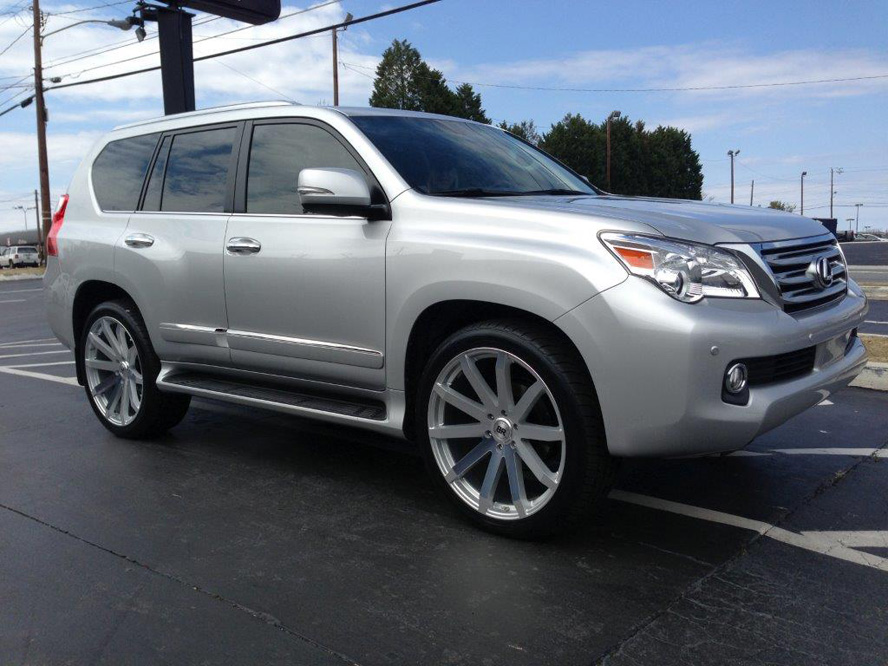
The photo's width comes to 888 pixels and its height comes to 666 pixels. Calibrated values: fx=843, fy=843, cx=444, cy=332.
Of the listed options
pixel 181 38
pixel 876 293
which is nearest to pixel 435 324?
pixel 181 38

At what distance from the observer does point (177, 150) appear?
16.6 ft

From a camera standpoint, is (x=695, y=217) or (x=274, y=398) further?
(x=274, y=398)

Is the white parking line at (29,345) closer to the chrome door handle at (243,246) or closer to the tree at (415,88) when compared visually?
the chrome door handle at (243,246)

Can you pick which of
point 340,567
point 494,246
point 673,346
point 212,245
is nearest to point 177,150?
point 212,245

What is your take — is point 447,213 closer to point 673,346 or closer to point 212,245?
point 673,346

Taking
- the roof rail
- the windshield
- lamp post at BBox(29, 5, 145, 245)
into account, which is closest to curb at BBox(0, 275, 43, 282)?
lamp post at BBox(29, 5, 145, 245)

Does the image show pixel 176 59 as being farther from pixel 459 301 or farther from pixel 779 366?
pixel 779 366

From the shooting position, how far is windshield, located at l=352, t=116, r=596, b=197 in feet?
13.3

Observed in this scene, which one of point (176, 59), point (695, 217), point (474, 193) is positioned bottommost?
point (695, 217)

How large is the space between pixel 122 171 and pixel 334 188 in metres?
2.36

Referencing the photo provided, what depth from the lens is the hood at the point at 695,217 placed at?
10.5ft

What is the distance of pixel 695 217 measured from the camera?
3383 millimetres

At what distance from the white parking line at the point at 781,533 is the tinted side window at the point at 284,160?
84.4 inches

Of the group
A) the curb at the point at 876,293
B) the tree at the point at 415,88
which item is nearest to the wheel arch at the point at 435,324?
the curb at the point at 876,293
